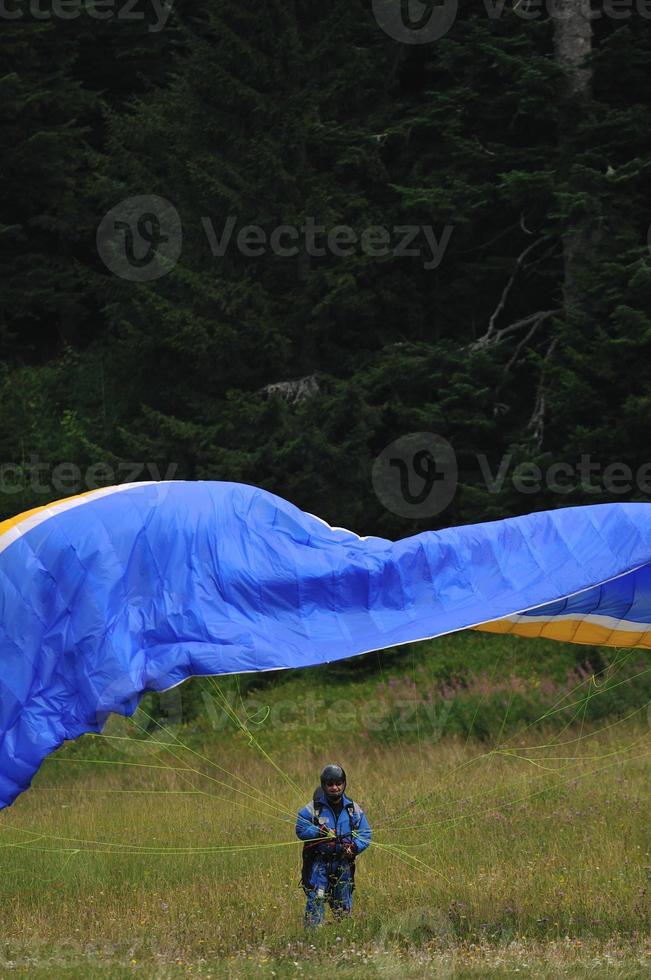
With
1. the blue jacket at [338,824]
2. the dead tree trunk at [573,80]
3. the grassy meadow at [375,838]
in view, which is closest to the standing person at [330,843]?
the blue jacket at [338,824]

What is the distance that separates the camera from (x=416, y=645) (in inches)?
697

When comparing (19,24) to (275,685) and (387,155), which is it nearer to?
(387,155)

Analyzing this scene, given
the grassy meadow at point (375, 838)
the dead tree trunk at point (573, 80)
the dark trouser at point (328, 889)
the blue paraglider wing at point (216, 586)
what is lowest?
the grassy meadow at point (375, 838)

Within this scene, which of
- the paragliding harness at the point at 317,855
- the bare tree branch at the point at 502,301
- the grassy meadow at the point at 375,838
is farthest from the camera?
the bare tree branch at the point at 502,301

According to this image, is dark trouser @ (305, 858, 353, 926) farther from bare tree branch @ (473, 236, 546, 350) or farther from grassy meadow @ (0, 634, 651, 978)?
bare tree branch @ (473, 236, 546, 350)

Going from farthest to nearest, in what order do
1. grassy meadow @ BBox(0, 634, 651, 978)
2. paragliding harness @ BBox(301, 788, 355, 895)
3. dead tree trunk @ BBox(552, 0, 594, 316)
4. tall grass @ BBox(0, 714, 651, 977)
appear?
dead tree trunk @ BBox(552, 0, 594, 316) < paragliding harness @ BBox(301, 788, 355, 895) < grassy meadow @ BBox(0, 634, 651, 978) < tall grass @ BBox(0, 714, 651, 977)

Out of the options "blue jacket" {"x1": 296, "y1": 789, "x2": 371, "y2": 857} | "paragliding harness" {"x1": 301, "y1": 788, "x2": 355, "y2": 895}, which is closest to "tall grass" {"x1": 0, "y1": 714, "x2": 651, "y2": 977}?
"paragliding harness" {"x1": 301, "y1": 788, "x2": 355, "y2": 895}

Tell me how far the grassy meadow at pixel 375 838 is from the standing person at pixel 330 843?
0.58 ft

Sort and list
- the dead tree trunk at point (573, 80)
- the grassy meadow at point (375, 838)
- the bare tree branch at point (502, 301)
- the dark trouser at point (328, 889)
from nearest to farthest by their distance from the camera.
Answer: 1. the grassy meadow at point (375, 838)
2. the dark trouser at point (328, 889)
3. the dead tree trunk at point (573, 80)
4. the bare tree branch at point (502, 301)

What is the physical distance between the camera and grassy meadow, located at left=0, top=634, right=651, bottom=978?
7656mm

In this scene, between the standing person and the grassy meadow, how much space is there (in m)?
0.18

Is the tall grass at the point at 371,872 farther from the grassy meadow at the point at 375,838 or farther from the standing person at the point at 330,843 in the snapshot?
the standing person at the point at 330,843

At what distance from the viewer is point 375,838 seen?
10.6 meters

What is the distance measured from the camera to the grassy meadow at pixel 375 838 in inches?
301
